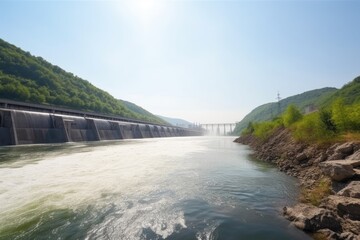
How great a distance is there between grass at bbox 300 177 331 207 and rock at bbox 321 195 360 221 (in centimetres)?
136

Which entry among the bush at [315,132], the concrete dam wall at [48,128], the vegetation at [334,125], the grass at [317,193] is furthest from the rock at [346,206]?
the concrete dam wall at [48,128]

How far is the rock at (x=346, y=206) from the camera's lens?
7.95m

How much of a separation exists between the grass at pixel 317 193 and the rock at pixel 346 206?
1.36m

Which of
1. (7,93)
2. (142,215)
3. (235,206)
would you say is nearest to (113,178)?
(142,215)

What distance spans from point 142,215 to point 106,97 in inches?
6846

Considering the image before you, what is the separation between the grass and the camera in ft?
36.0

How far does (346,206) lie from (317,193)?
3656 millimetres

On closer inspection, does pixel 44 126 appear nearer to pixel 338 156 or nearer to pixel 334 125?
pixel 334 125

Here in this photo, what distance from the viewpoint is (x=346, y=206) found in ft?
27.1

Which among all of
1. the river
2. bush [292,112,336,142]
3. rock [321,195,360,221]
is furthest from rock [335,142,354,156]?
rock [321,195,360,221]

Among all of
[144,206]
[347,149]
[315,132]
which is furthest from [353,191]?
[315,132]

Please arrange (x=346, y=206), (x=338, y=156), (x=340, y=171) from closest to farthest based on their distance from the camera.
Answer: (x=346, y=206)
(x=340, y=171)
(x=338, y=156)

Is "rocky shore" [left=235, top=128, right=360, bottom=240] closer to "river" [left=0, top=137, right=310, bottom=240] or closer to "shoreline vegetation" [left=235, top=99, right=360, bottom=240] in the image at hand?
"shoreline vegetation" [left=235, top=99, right=360, bottom=240]

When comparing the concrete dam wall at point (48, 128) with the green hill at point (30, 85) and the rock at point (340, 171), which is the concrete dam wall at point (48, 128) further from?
the rock at point (340, 171)
